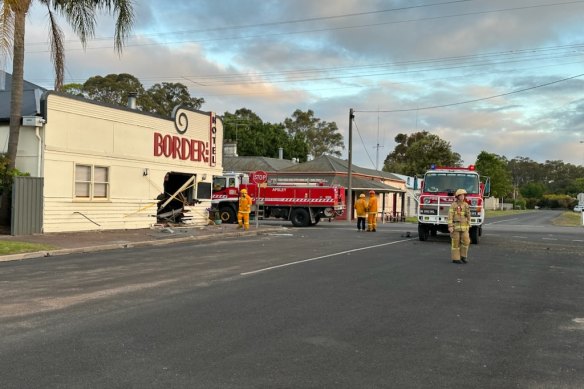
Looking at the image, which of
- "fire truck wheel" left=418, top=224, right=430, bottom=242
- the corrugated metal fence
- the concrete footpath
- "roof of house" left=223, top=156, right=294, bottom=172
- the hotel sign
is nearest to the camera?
the concrete footpath

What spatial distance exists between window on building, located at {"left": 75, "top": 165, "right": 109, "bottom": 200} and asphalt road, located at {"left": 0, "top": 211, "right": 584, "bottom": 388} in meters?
7.78

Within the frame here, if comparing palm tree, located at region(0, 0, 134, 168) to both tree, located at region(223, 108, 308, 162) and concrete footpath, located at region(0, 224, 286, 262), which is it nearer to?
concrete footpath, located at region(0, 224, 286, 262)

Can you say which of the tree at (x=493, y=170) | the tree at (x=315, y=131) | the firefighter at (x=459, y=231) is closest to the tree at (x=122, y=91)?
the tree at (x=315, y=131)

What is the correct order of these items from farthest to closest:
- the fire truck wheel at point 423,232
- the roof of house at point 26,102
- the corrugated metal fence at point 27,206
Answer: the fire truck wheel at point 423,232 < the roof of house at point 26,102 < the corrugated metal fence at point 27,206

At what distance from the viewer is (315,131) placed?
3388 inches

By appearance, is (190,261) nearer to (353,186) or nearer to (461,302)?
(461,302)

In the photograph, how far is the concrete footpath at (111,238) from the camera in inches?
566

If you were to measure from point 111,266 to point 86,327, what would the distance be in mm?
5642

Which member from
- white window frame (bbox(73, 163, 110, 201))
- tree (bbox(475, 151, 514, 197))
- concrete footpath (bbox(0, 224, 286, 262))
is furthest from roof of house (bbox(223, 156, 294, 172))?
tree (bbox(475, 151, 514, 197))

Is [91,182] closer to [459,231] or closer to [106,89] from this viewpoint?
[459,231]

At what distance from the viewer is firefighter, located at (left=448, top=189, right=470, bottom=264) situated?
13.0 m

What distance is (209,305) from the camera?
761 centimetres

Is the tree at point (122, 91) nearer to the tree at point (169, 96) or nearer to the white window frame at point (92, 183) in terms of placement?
the tree at point (169, 96)

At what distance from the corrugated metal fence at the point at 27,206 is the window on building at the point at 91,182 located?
6.34 ft
